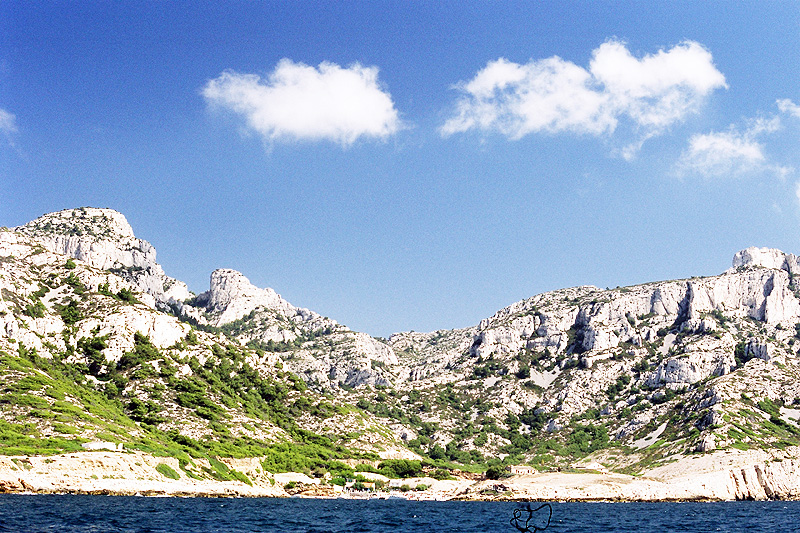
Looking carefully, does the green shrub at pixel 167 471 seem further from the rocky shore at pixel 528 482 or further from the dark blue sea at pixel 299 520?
the dark blue sea at pixel 299 520

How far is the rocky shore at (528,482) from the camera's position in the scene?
95875 millimetres

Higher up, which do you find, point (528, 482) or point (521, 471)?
point (528, 482)

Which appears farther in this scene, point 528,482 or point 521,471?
point 521,471

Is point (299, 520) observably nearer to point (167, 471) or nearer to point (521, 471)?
point (167, 471)

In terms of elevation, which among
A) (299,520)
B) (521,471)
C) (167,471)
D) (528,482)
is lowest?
(521,471)

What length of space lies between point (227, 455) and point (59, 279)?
88177 mm

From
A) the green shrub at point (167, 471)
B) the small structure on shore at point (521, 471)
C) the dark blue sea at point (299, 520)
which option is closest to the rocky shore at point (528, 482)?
the green shrub at point (167, 471)

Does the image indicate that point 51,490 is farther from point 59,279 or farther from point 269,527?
point 59,279

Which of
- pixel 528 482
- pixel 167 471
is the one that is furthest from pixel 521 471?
pixel 167 471

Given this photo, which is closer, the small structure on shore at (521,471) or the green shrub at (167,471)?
the green shrub at (167,471)

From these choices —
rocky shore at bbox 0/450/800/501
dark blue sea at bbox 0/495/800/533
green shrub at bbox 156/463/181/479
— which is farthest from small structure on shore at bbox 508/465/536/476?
green shrub at bbox 156/463/181/479

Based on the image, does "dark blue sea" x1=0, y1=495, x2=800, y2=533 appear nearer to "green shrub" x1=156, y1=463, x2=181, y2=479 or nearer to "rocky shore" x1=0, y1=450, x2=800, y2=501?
"rocky shore" x1=0, y1=450, x2=800, y2=501

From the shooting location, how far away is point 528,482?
14750 cm

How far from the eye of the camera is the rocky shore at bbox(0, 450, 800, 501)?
315ft
